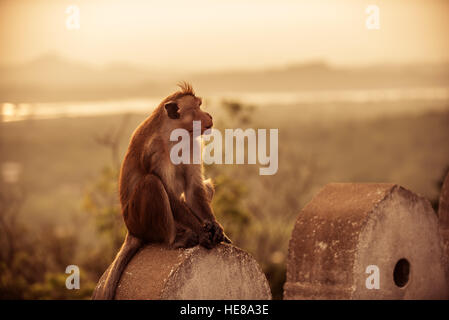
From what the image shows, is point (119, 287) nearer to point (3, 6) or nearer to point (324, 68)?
point (3, 6)

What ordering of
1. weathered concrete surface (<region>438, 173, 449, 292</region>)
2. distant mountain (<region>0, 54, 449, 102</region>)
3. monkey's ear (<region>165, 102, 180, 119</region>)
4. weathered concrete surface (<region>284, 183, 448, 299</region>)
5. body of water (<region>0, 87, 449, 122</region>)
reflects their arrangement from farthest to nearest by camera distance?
body of water (<region>0, 87, 449, 122</region>) → distant mountain (<region>0, 54, 449, 102</region>) → weathered concrete surface (<region>438, 173, 449, 292</region>) → weathered concrete surface (<region>284, 183, 448, 299</region>) → monkey's ear (<region>165, 102, 180, 119</region>)

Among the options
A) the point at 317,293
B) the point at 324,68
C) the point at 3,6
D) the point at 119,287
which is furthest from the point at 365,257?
the point at 324,68

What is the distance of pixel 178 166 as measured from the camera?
598 centimetres

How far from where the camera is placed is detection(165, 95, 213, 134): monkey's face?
5.99 m

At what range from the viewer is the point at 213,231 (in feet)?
19.1

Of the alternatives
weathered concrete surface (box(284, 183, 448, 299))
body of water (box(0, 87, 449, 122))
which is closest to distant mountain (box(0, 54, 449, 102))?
body of water (box(0, 87, 449, 122))

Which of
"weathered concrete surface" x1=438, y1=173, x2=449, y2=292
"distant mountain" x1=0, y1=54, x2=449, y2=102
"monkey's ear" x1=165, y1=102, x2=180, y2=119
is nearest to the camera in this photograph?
"monkey's ear" x1=165, y1=102, x2=180, y2=119

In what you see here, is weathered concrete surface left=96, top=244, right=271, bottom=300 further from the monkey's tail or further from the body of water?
the body of water

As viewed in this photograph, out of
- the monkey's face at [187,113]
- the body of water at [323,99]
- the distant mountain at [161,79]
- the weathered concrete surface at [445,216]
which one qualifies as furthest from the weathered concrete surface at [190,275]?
the body of water at [323,99]

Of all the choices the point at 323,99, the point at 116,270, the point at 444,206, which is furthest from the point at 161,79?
the point at 116,270

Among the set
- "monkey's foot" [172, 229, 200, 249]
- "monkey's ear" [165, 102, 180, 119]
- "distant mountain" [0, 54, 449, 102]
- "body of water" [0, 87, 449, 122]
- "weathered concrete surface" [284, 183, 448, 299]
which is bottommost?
"weathered concrete surface" [284, 183, 448, 299]

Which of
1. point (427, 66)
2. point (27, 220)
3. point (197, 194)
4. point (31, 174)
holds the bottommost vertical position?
point (27, 220)

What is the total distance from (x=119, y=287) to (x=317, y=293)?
2.71 meters
